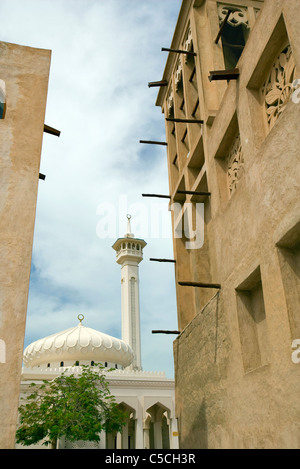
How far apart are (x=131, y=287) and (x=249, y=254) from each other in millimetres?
30913

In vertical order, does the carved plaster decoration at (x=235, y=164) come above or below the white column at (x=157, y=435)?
above

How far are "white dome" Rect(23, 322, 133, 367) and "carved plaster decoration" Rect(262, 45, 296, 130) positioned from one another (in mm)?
24270

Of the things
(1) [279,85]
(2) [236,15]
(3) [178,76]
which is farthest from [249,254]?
(3) [178,76]

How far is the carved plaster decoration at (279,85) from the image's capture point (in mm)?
4684

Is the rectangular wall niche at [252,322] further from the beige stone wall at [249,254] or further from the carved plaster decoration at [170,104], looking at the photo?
the carved plaster decoration at [170,104]

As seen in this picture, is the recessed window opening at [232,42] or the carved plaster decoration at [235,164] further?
the recessed window opening at [232,42]

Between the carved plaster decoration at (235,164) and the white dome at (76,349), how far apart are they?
74.8 feet

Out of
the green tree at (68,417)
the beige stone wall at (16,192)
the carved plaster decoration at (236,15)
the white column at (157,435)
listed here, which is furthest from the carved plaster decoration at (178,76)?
the white column at (157,435)

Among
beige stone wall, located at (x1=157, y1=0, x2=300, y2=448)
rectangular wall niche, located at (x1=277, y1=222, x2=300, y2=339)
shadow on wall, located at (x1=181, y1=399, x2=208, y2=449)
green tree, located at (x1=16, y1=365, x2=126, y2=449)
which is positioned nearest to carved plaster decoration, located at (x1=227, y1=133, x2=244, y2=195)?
beige stone wall, located at (x1=157, y1=0, x2=300, y2=448)

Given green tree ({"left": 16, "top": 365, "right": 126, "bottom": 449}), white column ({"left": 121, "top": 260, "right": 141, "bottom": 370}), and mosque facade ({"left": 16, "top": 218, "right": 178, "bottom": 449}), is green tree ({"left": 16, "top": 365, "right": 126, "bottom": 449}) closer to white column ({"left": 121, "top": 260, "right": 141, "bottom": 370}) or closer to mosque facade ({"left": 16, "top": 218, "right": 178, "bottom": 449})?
mosque facade ({"left": 16, "top": 218, "right": 178, "bottom": 449})

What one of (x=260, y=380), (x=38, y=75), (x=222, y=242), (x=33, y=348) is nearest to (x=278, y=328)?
(x=260, y=380)

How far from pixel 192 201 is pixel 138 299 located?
1078 inches

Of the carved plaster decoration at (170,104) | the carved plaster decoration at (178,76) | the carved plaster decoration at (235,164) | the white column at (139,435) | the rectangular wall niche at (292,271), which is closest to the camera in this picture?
the rectangular wall niche at (292,271)

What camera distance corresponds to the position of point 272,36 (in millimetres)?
4859
